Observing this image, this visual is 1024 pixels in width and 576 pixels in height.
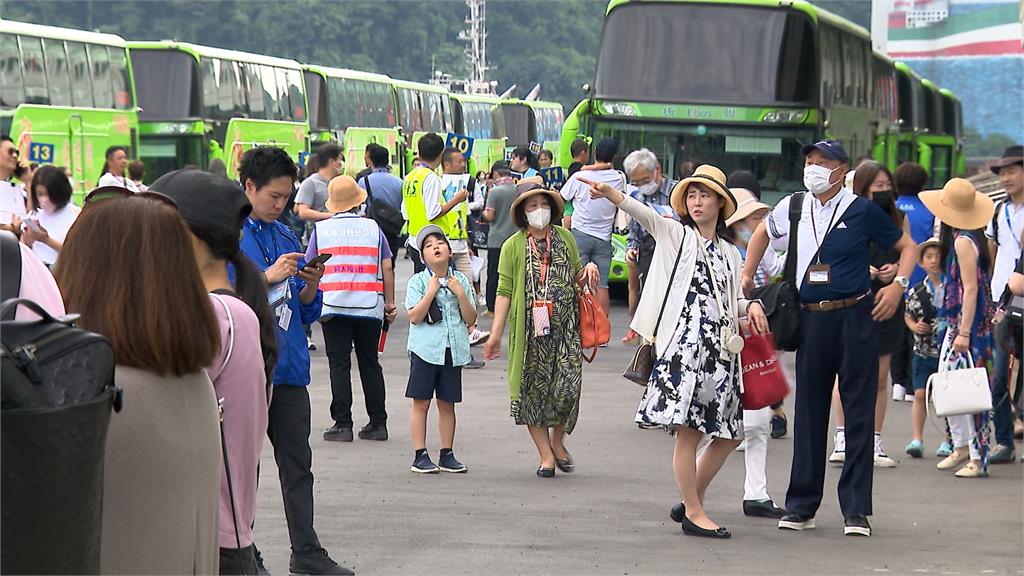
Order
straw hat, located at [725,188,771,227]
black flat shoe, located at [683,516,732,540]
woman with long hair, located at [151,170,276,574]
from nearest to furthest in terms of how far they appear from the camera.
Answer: woman with long hair, located at [151,170,276,574], black flat shoe, located at [683,516,732,540], straw hat, located at [725,188,771,227]

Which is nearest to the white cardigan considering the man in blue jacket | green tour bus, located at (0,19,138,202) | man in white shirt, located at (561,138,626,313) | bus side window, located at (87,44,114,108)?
the man in blue jacket

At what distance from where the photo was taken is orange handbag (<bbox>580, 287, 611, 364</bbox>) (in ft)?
31.1

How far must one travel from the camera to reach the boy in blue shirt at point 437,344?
30.8 ft

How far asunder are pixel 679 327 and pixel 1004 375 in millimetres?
2886

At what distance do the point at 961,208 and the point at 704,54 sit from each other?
10760 mm

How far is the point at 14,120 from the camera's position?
24.0 meters

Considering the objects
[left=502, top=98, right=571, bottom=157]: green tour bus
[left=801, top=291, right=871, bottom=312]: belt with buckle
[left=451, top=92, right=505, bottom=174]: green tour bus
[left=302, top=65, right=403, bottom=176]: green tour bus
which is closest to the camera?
[left=801, top=291, right=871, bottom=312]: belt with buckle

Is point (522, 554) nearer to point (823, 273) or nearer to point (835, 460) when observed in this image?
point (823, 273)

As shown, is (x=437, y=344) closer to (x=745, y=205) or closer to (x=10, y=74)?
(x=745, y=205)

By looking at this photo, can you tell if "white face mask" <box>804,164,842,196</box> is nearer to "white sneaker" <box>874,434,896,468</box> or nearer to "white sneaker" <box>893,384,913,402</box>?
"white sneaker" <box>874,434,896,468</box>

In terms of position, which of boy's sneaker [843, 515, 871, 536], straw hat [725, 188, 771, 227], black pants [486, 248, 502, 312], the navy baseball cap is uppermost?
the navy baseball cap

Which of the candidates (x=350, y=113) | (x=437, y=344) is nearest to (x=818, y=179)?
(x=437, y=344)

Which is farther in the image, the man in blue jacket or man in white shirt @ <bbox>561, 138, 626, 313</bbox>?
man in white shirt @ <bbox>561, 138, 626, 313</bbox>

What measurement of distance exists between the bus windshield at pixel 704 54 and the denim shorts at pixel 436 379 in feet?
35.8
